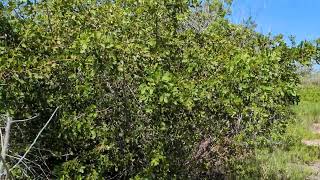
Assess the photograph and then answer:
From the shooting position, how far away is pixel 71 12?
13.2ft

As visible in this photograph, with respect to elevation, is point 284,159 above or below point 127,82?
below

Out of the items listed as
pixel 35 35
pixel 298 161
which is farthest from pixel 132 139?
pixel 298 161

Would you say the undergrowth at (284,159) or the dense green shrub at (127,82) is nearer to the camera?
the dense green shrub at (127,82)

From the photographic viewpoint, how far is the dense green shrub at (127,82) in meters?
3.42

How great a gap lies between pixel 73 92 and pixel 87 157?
1.65ft

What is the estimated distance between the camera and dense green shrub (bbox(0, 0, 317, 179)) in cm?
342

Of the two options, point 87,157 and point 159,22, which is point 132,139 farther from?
point 159,22

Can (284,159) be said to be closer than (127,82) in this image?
No

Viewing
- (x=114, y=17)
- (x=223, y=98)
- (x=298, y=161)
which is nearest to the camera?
(x=223, y=98)

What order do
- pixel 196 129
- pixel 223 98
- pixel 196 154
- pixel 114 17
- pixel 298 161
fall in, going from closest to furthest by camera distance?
pixel 223 98
pixel 114 17
pixel 196 129
pixel 196 154
pixel 298 161

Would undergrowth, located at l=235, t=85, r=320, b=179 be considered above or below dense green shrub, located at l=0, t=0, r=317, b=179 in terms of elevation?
below

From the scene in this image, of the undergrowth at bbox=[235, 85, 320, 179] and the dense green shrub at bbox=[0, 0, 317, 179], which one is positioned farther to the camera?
the undergrowth at bbox=[235, 85, 320, 179]

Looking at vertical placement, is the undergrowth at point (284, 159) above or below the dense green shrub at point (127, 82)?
below

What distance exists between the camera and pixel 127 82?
12.3 feet
